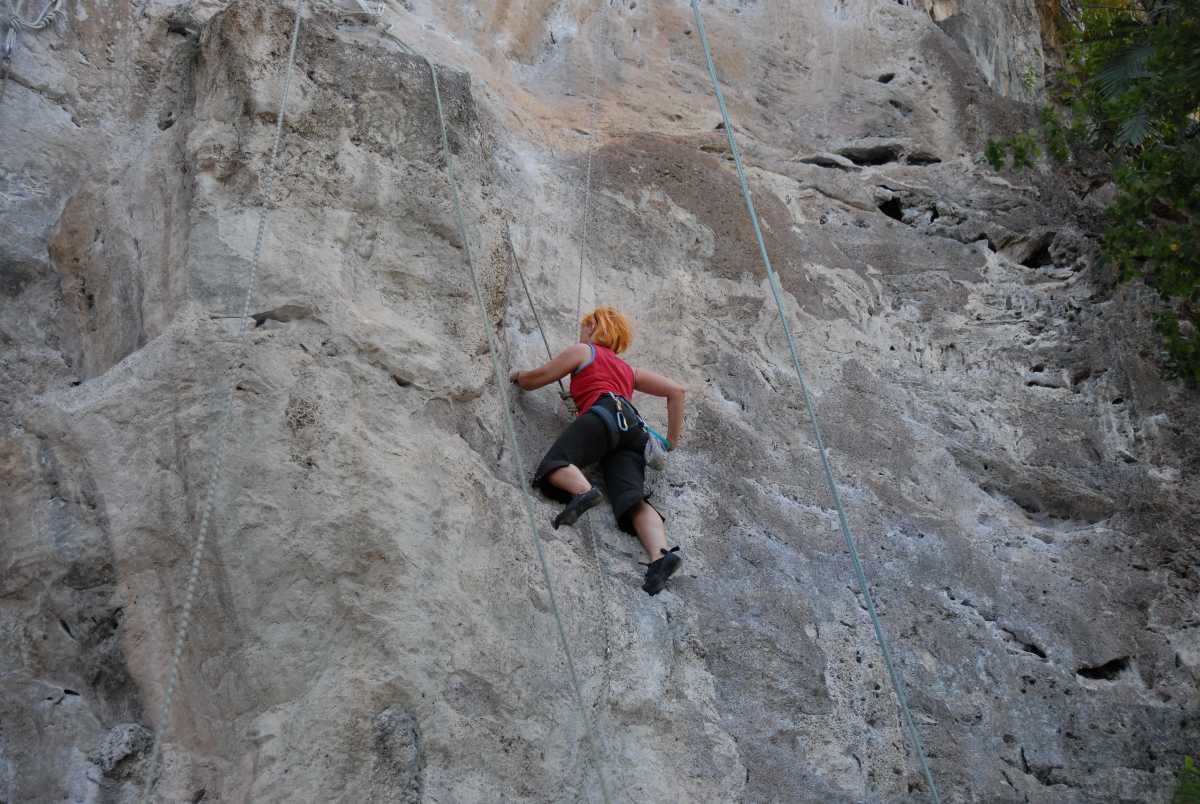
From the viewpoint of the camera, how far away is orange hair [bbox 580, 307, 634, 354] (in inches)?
217

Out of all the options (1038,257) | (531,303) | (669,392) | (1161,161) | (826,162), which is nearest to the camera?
(669,392)

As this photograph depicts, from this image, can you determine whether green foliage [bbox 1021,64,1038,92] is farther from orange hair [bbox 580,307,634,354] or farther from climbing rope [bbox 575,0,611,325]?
orange hair [bbox 580,307,634,354]

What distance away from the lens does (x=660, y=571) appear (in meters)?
4.82

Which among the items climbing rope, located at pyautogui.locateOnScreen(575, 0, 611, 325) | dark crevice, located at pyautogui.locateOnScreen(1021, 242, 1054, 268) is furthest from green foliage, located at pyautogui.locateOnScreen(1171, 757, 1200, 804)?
dark crevice, located at pyautogui.locateOnScreen(1021, 242, 1054, 268)

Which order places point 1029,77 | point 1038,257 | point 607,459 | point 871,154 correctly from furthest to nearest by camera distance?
1. point 1029,77
2. point 871,154
3. point 1038,257
4. point 607,459

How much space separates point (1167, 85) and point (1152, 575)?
2.44 meters

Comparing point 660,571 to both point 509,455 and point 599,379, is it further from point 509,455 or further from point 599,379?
point 599,379

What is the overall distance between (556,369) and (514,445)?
77cm

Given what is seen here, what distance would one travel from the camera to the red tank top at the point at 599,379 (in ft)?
17.3

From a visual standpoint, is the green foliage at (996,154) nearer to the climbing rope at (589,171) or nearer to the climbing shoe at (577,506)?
the climbing rope at (589,171)

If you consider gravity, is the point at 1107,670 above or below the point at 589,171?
above

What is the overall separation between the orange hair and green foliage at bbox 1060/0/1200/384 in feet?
9.72

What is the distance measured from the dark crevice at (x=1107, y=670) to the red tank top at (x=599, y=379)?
221 cm

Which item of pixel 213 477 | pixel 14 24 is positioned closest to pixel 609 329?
pixel 213 477
